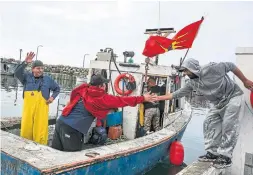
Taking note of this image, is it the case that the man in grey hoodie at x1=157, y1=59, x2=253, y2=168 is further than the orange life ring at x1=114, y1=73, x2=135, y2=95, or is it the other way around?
the orange life ring at x1=114, y1=73, x2=135, y2=95

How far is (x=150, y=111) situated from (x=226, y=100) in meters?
3.59

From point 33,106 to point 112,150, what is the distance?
5.55ft

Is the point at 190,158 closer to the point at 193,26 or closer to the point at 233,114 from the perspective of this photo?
the point at 193,26

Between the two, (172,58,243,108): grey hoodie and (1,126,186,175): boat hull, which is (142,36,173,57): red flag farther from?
(1,126,186,175): boat hull

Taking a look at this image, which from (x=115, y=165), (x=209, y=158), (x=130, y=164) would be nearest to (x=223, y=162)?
(x=209, y=158)

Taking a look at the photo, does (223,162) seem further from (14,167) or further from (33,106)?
(33,106)

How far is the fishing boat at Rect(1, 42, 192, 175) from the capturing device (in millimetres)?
3279

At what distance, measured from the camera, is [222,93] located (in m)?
3.63

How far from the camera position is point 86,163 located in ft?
11.6

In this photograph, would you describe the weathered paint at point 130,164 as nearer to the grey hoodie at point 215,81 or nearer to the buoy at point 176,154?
the buoy at point 176,154

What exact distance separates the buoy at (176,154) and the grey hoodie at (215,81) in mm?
3058

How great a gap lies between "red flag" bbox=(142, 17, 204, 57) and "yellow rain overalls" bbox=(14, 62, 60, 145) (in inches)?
87.0

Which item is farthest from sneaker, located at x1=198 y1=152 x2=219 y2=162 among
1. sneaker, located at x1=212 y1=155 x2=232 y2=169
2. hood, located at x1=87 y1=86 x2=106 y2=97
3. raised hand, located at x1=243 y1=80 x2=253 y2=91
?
hood, located at x1=87 y1=86 x2=106 y2=97

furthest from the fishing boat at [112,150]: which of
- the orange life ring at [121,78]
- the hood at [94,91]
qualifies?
the hood at [94,91]
